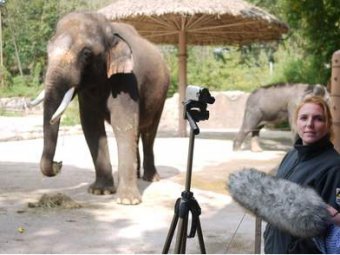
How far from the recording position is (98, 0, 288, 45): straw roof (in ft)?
38.3

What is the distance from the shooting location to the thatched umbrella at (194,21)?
1169cm

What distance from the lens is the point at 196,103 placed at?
2.43 m

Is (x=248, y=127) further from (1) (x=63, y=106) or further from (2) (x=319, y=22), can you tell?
(1) (x=63, y=106)

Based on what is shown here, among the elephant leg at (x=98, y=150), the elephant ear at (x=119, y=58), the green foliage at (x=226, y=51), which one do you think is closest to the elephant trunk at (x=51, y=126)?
the elephant ear at (x=119, y=58)

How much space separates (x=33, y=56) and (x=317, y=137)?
2620 centimetres

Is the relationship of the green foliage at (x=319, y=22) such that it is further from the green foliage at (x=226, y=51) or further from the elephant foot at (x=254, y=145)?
the elephant foot at (x=254, y=145)

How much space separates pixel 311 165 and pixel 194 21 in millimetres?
11061

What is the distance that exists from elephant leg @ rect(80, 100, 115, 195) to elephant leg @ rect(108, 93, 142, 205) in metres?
0.44

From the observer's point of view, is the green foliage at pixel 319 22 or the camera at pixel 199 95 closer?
the camera at pixel 199 95

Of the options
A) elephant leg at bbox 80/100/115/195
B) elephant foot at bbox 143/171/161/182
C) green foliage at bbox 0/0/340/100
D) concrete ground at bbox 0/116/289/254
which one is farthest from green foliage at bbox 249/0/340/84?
elephant leg at bbox 80/100/115/195

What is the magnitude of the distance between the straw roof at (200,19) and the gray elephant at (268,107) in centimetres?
192

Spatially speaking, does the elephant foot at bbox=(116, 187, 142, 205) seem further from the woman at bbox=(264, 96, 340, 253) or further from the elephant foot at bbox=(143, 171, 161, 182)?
the woman at bbox=(264, 96, 340, 253)

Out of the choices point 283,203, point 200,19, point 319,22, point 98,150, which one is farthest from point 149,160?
point 200,19

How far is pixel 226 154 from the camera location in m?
10.0
